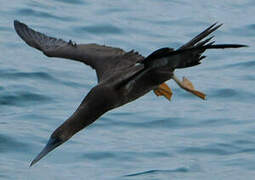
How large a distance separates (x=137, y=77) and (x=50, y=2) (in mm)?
6300

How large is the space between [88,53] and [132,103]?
196 centimetres

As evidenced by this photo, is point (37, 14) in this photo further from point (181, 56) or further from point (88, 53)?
point (181, 56)

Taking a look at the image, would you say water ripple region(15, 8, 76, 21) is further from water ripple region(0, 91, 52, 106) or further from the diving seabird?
the diving seabird

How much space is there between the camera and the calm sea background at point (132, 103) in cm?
829

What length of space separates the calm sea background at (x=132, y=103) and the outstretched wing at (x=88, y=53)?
99cm

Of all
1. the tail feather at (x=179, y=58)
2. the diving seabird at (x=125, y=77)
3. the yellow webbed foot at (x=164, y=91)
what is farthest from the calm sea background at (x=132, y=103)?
the tail feather at (x=179, y=58)

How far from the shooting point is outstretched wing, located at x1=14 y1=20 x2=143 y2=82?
734 centimetres

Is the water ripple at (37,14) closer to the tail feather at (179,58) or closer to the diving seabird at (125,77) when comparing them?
the diving seabird at (125,77)

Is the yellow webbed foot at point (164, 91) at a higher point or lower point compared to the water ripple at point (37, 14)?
higher

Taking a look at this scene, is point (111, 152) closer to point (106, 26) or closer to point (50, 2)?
point (106, 26)

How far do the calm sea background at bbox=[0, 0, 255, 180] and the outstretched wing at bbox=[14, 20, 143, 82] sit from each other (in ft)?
3.24

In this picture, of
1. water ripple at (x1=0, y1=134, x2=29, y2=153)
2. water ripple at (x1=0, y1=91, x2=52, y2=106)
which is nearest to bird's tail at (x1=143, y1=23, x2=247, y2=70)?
water ripple at (x1=0, y1=134, x2=29, y2=153)

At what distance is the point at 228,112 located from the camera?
9406mm

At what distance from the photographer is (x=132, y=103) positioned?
9672 millimetres
